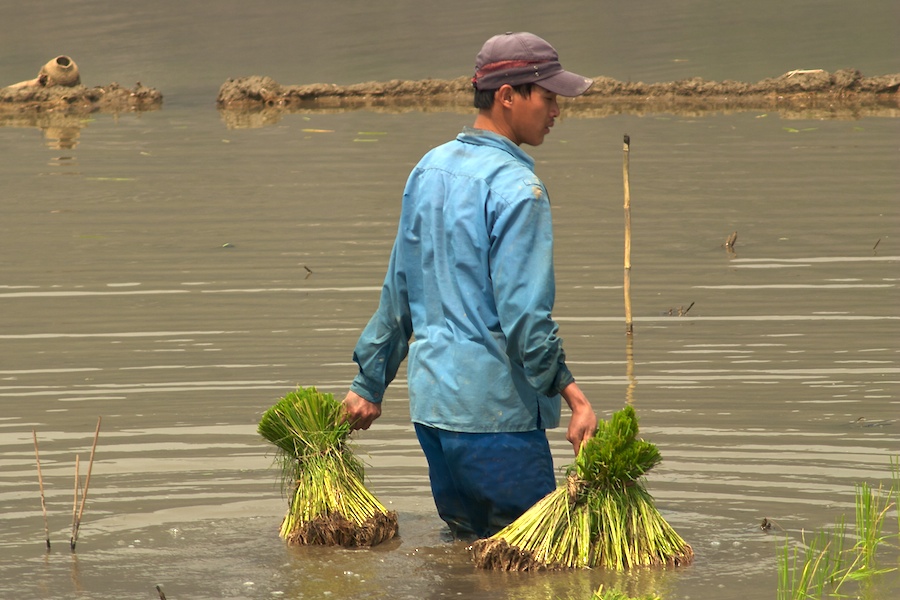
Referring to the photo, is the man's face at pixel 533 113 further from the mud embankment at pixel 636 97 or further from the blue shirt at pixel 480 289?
the mud embankment at pixel 636 97

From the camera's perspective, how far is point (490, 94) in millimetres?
5000

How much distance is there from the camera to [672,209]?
49.8 ft

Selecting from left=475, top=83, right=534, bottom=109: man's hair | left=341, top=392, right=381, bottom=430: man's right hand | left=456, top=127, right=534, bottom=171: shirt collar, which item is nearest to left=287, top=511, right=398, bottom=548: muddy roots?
left=341, top=392, right=381, bottom=430: man's right hand

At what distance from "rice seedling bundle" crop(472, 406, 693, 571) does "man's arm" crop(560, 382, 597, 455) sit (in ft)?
0.09

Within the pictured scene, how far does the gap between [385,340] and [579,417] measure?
0.83 m

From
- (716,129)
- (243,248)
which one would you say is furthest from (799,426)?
(716,129)

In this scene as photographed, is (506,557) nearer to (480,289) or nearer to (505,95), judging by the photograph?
(480,289)

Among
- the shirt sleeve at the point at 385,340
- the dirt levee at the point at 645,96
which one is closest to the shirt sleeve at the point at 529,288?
the shirt sleeve at the point at 385,340

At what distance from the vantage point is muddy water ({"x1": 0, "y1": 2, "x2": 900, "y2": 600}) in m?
5.29

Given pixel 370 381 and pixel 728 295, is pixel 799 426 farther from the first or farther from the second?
pixel 728 295

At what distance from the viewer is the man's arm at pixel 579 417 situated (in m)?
4.77

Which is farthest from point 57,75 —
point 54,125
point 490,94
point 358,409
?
point 490,94

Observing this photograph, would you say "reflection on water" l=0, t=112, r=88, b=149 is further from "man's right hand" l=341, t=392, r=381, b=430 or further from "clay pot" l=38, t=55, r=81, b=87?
"man's right hand" l=341, t=392, r=381, b=430

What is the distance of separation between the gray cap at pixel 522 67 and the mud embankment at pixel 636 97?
64.7 feet
